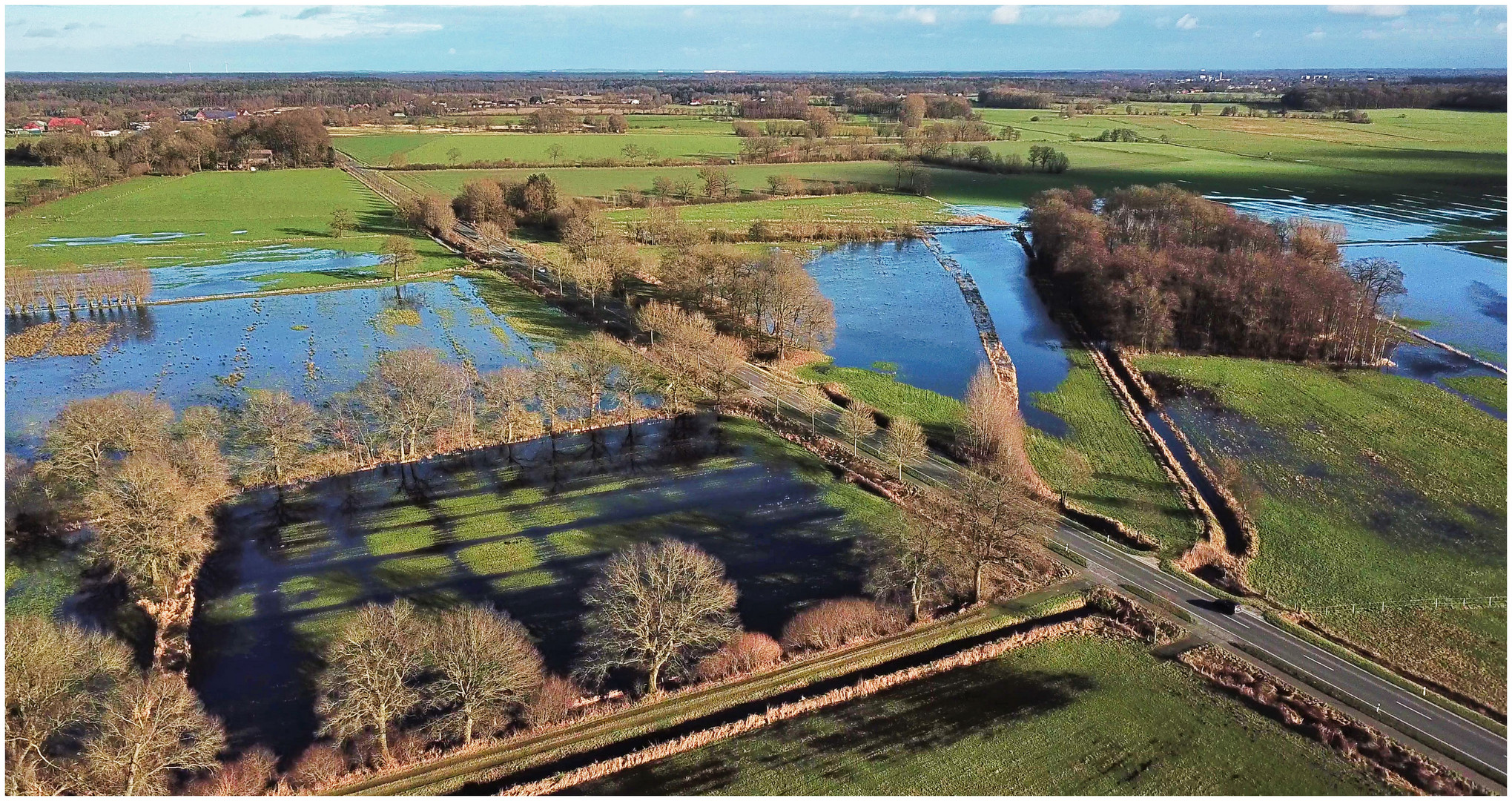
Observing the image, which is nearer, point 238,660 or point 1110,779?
point 1110,779

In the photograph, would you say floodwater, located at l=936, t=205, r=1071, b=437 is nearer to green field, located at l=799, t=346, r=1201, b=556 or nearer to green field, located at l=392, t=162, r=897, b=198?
green field, located at l=799, t=346, r=1201, b=556

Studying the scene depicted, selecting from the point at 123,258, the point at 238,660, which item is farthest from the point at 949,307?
the point at 123,258

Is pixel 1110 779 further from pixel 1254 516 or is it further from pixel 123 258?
pixel 123 258

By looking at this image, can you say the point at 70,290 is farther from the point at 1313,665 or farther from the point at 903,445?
Result: the point at 1313,665

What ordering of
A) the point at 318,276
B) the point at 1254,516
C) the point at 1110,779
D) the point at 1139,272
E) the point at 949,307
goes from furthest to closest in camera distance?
the point at 318,276, the point at 949,307, the point at 1139,272, the point at 1254,516, the point at 1110,779

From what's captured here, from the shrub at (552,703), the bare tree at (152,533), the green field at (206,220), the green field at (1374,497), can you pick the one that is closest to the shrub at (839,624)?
the shrub at (552,703)

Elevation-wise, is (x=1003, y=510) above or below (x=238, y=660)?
above

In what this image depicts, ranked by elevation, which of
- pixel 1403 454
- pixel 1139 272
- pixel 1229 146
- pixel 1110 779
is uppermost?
pixel 1229 146

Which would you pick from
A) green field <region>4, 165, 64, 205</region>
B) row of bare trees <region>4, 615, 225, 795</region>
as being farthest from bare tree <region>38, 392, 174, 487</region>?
green field <region>4, 165, 64, 205</region>

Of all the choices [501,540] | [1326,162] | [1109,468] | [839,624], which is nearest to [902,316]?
[1109,468]
